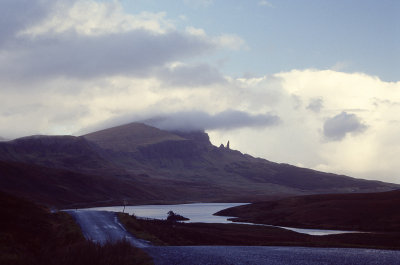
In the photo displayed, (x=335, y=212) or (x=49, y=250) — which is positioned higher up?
(x=49, y=250)

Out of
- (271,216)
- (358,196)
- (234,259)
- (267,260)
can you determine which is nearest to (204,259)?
(234,259)

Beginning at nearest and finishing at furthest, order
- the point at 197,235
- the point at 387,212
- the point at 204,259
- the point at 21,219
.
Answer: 1. the point at 204,259
2. the point at 21,219
3. the point at 197,235
4. the point at 387,212

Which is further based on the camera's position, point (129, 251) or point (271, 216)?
point (271, 216)

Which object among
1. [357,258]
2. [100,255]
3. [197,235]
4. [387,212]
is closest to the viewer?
[100,255]

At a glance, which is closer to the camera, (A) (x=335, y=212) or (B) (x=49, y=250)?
(B) (x=49, y=250)

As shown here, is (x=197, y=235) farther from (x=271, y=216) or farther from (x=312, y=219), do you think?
(x=271, y=216)

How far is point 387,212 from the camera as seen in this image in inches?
3816

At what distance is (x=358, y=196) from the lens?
124375 mm

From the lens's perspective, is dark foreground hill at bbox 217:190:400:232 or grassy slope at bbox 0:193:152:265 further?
dark foreground hill at bbox 217:190:400:232

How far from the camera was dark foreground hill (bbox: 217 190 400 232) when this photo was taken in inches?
3676

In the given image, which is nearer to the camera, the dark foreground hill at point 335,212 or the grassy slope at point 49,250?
the grassy slope at point 49,250

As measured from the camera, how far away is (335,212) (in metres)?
106

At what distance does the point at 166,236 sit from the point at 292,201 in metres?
77.7

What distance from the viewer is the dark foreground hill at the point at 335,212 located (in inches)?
3676
